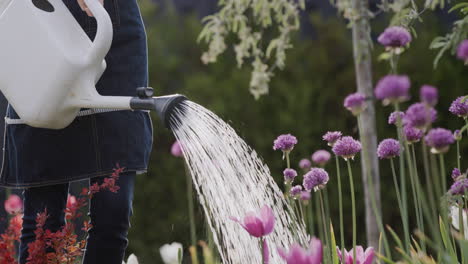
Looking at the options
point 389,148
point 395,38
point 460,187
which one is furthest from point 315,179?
point 395,38

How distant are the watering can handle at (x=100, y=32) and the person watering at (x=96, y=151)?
0.17 m

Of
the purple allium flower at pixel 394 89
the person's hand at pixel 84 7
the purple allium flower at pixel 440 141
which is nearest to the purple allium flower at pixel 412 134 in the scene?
the purple allium flower at pixel 440 141

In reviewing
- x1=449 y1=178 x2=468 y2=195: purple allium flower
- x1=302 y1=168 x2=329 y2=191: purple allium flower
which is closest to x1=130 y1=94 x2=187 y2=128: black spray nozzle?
x1=302 y1=168 x2=329 y2=191: purple allium flower

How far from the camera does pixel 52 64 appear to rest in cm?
198

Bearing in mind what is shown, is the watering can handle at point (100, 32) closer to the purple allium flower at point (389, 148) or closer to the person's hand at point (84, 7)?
the person's hand at point (84, 7)

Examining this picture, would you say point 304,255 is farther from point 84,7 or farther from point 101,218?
point 84,7

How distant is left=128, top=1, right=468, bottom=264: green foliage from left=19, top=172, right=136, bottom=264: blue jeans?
354cm

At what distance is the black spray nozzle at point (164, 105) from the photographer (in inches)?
72.2

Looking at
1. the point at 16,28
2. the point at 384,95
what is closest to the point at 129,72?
the point at 16,28

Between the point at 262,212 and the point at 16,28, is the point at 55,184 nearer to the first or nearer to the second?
the point at 16,28

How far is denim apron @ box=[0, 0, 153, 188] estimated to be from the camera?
85.0 inches

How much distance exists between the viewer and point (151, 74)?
662 cm

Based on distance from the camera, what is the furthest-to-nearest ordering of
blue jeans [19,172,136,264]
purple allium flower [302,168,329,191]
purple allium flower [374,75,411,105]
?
blue jeans [19,172,136,264]
purple allium flower [302,168,329,191]
purple allium flower [374,75,411,105]

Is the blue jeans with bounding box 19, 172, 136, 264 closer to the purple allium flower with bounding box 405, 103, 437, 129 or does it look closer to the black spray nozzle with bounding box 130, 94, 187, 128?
the black spray nozzle with bounding box 130, 94, 187, 128
